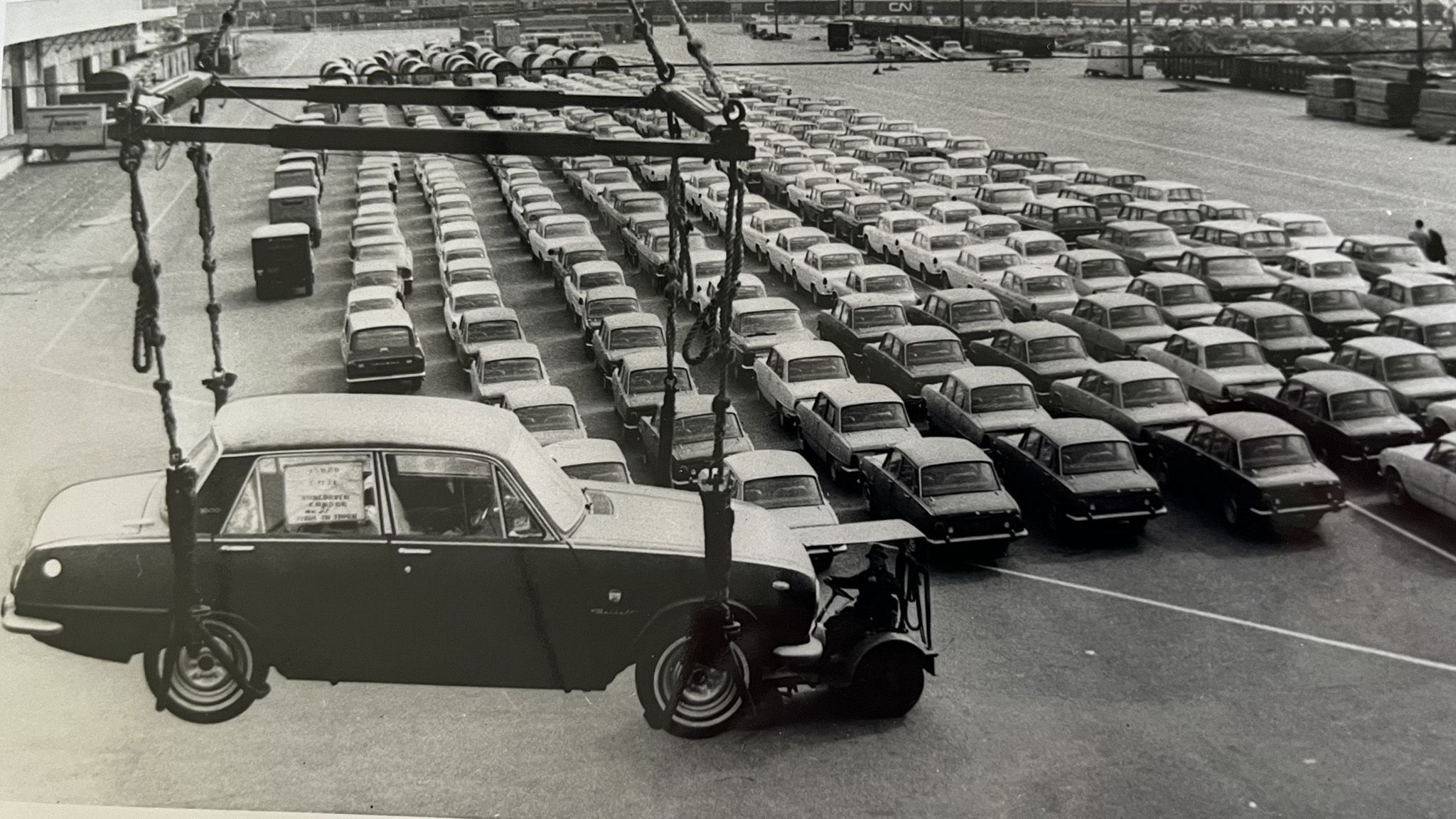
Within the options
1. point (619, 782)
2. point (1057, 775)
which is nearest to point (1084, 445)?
point (1057, 775)

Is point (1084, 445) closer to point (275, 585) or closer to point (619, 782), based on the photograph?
point (619, 782)

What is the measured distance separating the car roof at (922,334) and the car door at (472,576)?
11.8m

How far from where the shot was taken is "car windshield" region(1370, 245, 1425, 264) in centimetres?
1986

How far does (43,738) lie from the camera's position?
27.2 ft

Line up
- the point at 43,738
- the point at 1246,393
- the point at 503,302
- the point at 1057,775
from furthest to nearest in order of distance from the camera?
the point at 503,302, the point at 1246,393, the point at 1057,775, the point at 43,738

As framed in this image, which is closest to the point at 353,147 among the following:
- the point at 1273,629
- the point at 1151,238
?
the point at 1273,629

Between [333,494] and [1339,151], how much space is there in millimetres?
19034

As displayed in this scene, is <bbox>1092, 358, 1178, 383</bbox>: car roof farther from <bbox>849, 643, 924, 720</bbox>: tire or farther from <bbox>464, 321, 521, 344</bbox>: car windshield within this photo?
<bbox>849, 643, 924, 720</bbox>: tire

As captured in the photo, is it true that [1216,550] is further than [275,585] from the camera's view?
Yes

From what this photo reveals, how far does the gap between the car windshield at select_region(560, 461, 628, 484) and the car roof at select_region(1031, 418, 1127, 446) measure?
594 centimetres

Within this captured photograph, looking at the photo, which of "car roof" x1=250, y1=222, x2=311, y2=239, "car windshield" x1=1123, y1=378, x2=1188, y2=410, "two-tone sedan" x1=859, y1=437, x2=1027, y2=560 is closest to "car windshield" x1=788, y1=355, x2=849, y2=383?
"two-tone sedan" x1=859, y1=437, x2=1027, y2=560

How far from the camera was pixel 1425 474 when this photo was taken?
12.9 metres

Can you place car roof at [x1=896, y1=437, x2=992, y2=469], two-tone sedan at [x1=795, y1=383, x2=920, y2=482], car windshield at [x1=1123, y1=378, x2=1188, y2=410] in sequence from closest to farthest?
1. car roof at [x1=896, y1=437, x2=992, y2=469]
2. two-tone sedan at [x1=795, y1=383, x2=920, y2=482]
3. car windshield at [x1=1123, y1=378, x2=1188, y2=410]

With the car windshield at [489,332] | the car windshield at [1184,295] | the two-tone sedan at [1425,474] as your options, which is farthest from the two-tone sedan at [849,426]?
the car windshield at [1184,295]
